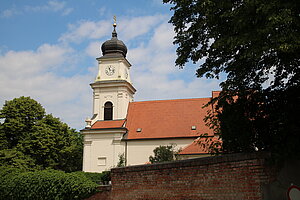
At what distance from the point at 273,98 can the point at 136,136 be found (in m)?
27.1

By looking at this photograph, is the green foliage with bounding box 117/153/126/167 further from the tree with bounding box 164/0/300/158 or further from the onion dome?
the tree with bounding box 164/0/300/158

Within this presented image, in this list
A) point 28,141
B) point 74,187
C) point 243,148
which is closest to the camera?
point 243,148

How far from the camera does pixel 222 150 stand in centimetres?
955

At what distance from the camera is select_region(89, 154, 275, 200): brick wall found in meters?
7.56

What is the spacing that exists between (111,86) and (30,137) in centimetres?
1063

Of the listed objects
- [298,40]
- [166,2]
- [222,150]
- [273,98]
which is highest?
[166,2]

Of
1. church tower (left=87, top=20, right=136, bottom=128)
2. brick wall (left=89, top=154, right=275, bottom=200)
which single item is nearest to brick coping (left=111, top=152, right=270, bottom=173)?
brick wall (left=89, top=154, right=275, bottom=200)

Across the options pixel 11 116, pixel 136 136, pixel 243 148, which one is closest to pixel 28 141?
pixel 11 116

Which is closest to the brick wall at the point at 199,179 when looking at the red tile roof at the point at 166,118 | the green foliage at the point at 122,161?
the green foliage at the point at 122,161

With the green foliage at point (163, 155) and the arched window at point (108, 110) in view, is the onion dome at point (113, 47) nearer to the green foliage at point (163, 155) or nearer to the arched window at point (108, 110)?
the arched window at point (108, 110)

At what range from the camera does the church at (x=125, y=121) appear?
112 feet

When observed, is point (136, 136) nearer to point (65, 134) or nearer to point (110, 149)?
point (110, 149)

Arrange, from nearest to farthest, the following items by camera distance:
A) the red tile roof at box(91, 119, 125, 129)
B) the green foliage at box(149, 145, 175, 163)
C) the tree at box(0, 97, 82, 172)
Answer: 1. the green foliage at box(149, 145, 175, 163)
2. the tree at box(0, 97, 82, 172)
3. the red tile roof at box(91, 119, 125, 129)

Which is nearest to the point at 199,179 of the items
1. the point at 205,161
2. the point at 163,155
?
the point at 205,161
